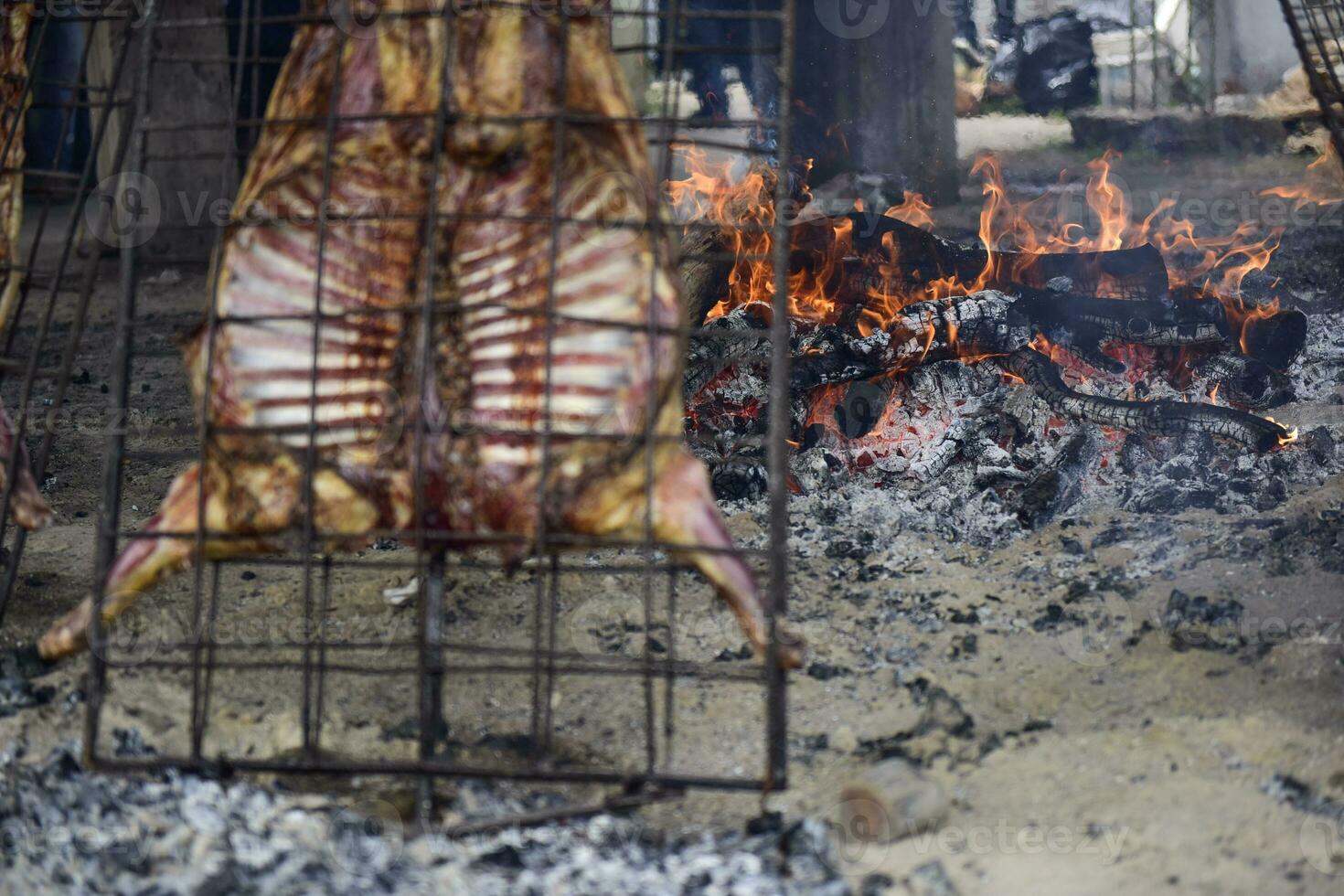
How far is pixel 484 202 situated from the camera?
312cm

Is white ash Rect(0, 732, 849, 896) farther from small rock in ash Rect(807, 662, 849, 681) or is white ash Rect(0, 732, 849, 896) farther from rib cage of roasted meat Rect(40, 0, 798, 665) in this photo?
small rock in ash Rect(807, 662, 849, 681)

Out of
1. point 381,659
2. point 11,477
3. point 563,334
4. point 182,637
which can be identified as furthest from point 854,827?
point 11,477

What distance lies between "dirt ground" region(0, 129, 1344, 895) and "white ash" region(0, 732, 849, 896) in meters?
0.17

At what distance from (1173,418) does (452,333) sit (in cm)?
348

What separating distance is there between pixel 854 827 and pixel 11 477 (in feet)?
8.83

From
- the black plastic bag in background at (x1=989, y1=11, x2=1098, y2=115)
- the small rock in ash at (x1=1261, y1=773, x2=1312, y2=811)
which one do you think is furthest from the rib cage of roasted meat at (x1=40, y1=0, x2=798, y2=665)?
the black plastic bag in background at (x1=989, y1=11, x2=1098, y2=115)

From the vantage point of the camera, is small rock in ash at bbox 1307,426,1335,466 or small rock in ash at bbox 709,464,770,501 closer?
small rock in ash at bbox 1307,426,1335,466

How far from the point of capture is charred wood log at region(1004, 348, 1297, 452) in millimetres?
5273

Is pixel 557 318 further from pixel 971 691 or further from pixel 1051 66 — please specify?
pixel 1051 66

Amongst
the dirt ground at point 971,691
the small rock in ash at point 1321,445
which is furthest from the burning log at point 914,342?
the small rock in ash at point 1321,445

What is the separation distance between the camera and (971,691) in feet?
12.6

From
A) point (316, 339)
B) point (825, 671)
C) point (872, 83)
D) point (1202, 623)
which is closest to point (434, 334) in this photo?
point (316, 339)

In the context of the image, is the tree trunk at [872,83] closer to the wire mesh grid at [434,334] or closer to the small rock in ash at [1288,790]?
the wire mesh grid at [434,334]

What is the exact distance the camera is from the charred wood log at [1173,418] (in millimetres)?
5273
